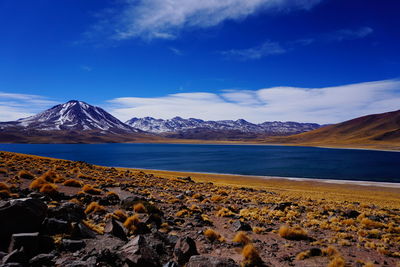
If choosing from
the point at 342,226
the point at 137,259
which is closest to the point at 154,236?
the point at 137,259

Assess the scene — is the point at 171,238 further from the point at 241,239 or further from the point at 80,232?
the point at 80,232

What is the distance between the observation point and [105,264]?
6348mm

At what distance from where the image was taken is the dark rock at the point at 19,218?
22.8 feet

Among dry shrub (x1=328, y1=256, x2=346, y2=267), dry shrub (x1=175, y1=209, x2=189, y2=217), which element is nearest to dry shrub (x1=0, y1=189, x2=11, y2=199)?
dry shrub (x1=175, y1=209, x2=189, y2=217)

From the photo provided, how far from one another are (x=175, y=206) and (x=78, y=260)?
10.4m

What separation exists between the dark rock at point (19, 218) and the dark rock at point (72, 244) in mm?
1268

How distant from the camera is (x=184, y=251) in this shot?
7598 mm

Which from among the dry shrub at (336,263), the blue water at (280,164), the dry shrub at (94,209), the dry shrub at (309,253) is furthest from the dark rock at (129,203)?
the blue water at (280,164)

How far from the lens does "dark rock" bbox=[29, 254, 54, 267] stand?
598cm

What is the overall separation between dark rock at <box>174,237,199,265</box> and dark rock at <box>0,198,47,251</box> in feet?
15.9

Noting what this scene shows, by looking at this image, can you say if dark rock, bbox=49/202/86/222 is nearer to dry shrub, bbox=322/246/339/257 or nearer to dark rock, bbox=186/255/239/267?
dark rock, bbox=186/255/239/267

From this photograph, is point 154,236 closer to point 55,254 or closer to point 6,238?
point 55,254

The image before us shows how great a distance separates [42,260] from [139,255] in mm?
2580

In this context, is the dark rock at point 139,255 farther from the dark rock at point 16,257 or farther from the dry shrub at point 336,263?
the dry shrub at point 336,263
